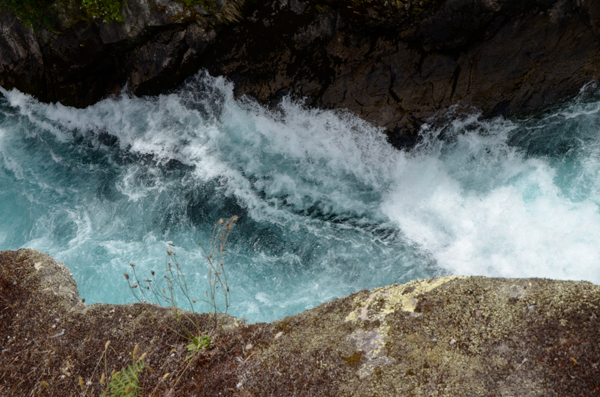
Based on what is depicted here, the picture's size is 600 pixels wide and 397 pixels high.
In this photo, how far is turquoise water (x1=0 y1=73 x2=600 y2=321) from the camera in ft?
23.0

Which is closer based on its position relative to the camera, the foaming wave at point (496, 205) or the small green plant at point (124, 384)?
the small green plant at point (124, 384)

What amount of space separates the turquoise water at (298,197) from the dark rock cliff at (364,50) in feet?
1.61

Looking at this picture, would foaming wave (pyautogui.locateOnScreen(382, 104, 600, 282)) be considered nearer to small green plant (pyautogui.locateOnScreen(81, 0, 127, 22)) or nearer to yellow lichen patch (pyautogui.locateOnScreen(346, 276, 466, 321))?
yellow lichen patch (pyautogui.locateOnScreen(346, 276, 466, 321))

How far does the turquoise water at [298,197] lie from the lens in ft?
23.0

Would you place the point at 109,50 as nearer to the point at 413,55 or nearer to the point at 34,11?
the point at 34,11

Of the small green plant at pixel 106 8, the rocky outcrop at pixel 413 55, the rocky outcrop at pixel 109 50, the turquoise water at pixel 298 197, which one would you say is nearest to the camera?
the turquoise water at pixel 298 197

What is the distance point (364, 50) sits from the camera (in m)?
8.13

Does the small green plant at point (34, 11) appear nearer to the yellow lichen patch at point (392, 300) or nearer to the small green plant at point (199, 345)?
the small green plant at point (199, 345)

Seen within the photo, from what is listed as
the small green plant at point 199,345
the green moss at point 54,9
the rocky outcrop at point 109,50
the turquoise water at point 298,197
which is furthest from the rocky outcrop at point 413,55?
the small green plant at point 199,345

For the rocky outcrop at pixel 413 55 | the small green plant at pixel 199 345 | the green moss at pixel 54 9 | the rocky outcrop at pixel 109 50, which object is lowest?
the small green plant at pixel 199 345

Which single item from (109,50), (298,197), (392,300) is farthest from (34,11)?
(392,300)

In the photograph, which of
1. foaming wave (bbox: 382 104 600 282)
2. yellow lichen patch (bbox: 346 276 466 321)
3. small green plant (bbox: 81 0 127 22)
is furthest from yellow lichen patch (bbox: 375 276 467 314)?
small green plant (bbox: 81 0 127 22)

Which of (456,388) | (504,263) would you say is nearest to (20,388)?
(456,388)

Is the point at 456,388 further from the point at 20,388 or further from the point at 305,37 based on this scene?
the point at 305,37
